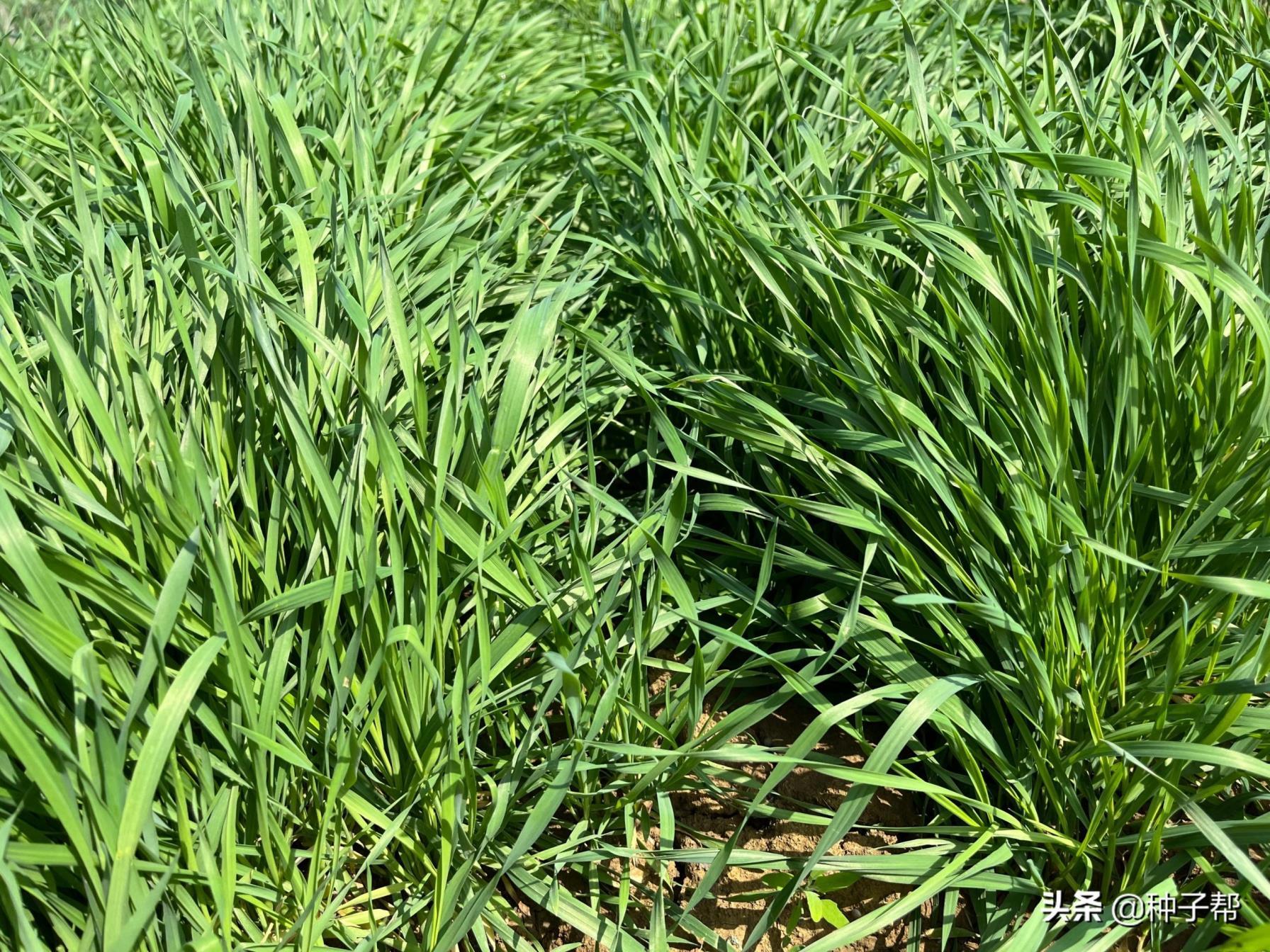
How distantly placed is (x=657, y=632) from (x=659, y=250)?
70 centimetres

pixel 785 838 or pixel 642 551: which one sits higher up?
pixel 642 551

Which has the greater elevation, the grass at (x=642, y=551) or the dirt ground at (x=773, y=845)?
the grass at (x=642, y=551)

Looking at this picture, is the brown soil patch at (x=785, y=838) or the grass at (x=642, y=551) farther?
the brown soil patch at (x=785, y=838)

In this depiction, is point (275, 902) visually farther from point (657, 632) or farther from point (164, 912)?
point (657, 632)

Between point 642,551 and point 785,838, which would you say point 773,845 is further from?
point 642,551

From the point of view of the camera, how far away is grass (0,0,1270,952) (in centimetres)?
109

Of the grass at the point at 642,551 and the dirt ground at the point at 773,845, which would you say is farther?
the dirt ground at the point at 773,845

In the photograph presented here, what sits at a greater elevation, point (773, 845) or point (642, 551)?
point (642, 551)

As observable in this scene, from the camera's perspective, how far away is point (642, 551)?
1.34 meters

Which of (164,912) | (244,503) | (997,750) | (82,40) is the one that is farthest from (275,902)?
(82,40)

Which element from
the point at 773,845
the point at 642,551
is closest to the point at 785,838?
the point at 773,845

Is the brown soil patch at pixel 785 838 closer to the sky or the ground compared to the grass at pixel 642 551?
closer to the ground

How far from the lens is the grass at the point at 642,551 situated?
109cm

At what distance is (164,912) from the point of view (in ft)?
3.28
